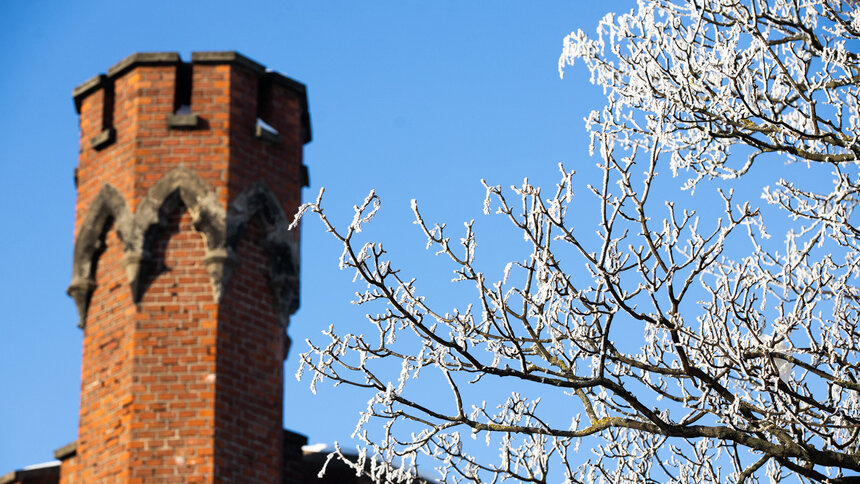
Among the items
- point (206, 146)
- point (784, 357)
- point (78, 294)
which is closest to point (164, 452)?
point (78, 294)

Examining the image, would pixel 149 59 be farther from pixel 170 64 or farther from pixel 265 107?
pixel 265 107

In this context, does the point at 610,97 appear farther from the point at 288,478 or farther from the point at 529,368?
the point at 288,478

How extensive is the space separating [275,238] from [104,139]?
5.96 ft

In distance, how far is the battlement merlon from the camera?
11.4 m

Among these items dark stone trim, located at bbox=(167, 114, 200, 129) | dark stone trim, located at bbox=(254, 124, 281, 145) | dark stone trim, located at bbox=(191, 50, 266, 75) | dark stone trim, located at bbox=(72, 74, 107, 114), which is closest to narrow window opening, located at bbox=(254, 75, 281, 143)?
dark stone trim, located at bbox=(254, 124, 281, 145)

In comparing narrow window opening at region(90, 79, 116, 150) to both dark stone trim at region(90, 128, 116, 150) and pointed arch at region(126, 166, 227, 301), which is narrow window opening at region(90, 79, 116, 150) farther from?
pointed arch at region(126, 166, 227, 301)

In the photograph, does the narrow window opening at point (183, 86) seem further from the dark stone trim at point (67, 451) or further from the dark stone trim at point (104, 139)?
the dark stone trim at point (67, 451)

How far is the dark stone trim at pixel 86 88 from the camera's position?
1178 cm

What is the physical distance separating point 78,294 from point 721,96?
268 inches

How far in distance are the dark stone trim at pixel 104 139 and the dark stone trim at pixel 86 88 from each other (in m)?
0.62

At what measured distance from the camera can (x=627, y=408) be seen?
19.5 ft

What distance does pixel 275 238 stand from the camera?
11102 millimetres

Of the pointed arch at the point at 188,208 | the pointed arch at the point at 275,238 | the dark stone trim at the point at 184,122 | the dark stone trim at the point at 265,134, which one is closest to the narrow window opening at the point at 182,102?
the dark stone trim at the point at 184,122

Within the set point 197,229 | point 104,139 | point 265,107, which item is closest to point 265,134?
point 265,107
